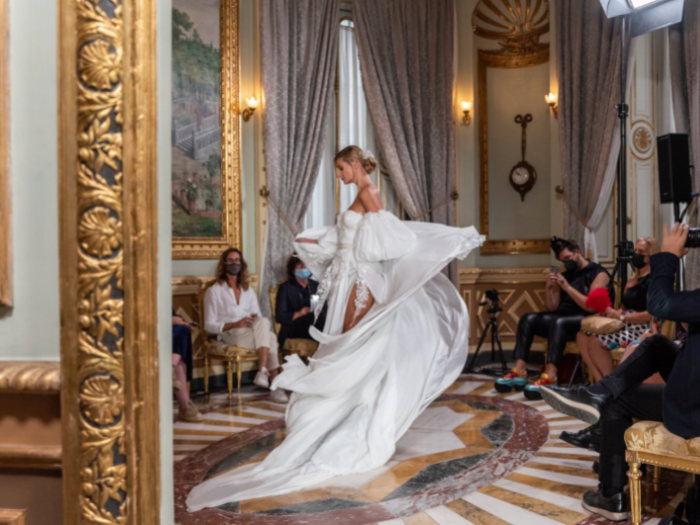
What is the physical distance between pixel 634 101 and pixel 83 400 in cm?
697

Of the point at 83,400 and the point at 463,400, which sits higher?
the point at 83,400

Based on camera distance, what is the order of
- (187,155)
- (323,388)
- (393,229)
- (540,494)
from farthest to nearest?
(187,155), (393,229), (323,388), (540,494)

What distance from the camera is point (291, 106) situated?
22.2 feet

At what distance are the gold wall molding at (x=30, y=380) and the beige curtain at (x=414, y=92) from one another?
6443mm

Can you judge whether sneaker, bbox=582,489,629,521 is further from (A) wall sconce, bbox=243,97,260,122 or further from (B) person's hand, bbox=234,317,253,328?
(A) wall sconce, bbox=243,97,260,122

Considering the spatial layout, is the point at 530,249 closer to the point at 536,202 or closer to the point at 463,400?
the point at 536,202

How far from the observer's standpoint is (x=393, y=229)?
421cm

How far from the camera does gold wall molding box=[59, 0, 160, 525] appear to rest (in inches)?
44.2

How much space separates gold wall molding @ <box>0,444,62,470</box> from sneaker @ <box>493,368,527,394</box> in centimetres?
513

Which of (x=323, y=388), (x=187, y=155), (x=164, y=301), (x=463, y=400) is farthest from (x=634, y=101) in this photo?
(x=164, y=301)

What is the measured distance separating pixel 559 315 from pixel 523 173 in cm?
231

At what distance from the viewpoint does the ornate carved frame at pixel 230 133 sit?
6.56 metres

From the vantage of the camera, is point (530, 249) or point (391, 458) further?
point (530, 249)

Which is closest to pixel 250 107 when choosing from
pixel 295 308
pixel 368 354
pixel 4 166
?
pixel 295 308
